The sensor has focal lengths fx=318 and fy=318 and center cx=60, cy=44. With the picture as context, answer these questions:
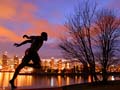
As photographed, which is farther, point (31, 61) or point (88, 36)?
point (88, 36)

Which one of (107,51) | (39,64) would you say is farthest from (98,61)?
(39,64)

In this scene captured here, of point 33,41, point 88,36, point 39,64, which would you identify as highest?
point 88,36

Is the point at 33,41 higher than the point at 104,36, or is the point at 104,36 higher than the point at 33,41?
the point at 104,36

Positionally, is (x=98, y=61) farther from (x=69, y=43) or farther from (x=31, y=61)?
(x=31, y=61)

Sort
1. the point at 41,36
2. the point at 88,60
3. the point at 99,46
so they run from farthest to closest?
the point at 99,46 → the point at 88,60 → the point at 41,36

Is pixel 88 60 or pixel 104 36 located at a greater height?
Answer: pixel 104 36

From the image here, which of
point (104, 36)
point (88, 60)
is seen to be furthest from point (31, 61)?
point (104, 36)

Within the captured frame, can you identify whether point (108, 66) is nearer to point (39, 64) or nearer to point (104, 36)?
point (104, 36)

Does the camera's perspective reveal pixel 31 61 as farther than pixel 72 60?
No

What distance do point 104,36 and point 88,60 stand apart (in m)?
3.40

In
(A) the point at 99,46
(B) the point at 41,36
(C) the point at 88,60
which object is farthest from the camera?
(A) the point at 99,46

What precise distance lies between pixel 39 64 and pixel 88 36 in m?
16.8

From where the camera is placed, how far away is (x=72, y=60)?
31.6 m

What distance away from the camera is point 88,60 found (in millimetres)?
30734
